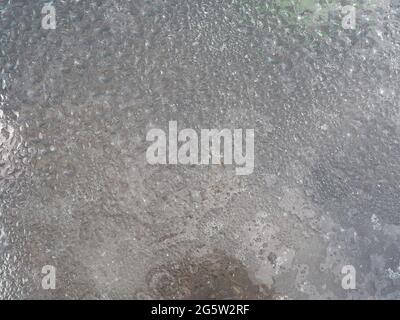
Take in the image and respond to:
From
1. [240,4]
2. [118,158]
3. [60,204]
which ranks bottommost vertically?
[60,204]

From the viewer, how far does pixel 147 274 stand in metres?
1.05

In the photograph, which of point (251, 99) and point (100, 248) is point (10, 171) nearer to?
point (100, 248)

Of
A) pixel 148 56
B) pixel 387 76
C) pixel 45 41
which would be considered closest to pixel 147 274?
pixel 148 56

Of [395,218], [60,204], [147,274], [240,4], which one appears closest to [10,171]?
[60,204]

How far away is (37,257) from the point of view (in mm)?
1058

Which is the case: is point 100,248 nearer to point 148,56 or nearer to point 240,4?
point 148,56

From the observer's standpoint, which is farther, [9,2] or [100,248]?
[9,2]

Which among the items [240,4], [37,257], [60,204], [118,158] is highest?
[240,4]

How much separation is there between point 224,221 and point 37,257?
466 mm

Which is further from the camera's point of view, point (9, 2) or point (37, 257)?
point (9, 2)

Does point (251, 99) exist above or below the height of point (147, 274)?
above

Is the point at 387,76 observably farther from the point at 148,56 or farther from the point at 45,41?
the point at 45,41
